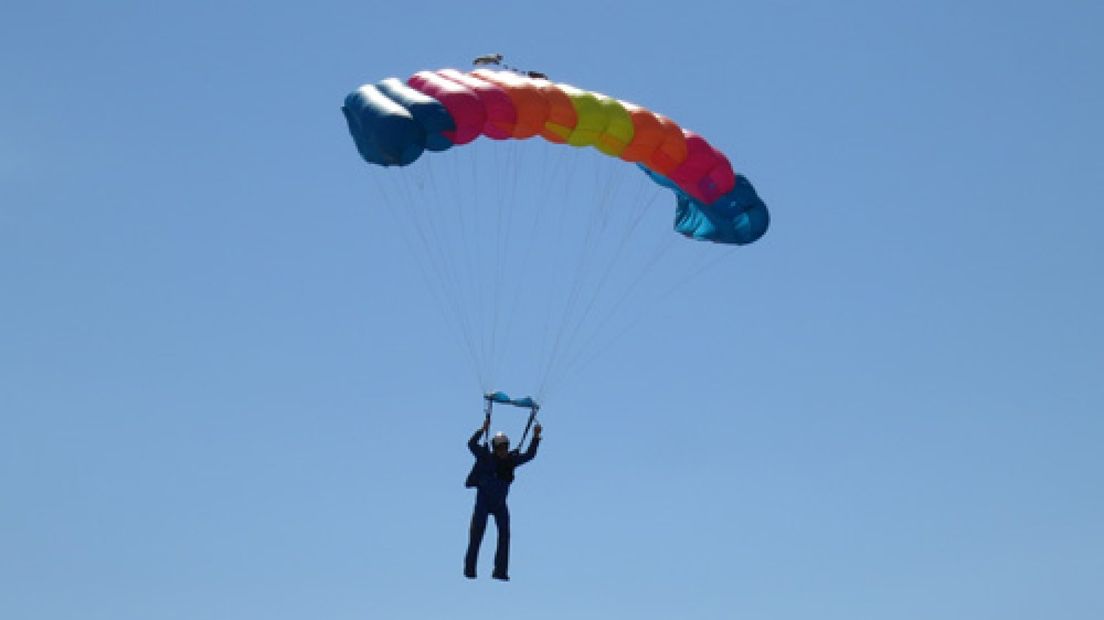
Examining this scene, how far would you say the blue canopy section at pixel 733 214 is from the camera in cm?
3061

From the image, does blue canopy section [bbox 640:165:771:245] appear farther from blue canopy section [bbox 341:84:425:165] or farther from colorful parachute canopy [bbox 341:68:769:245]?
blue canopy section [bbox 341:84:425:165]

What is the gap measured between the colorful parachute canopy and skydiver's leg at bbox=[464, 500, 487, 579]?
4352 millimetres

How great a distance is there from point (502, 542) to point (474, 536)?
37 centimetres

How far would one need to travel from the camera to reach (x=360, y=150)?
1123 inches

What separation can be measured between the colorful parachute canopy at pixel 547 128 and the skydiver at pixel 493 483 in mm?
3629

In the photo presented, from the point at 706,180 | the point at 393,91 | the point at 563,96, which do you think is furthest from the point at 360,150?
the point at 706,180

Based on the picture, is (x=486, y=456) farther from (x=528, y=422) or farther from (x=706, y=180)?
(x=706, y=180)

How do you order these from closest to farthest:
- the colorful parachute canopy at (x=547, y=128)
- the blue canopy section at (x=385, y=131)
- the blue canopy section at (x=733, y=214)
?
the blue canopy section at (x=385, y=131), the colorful parachute canopy at (x=547, y=128), the blue canopy section at (x=733, y=214)

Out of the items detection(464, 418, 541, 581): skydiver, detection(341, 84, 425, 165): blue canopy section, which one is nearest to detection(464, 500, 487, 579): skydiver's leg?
detection(464, 418, 541, 581): skydiver

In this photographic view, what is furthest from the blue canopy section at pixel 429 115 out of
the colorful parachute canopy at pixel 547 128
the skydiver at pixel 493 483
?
the skydiver at pixel 493 483

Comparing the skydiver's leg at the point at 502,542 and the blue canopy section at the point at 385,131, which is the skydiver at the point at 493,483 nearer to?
the skydiver's leg at the point at 502,542

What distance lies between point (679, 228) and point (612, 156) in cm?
251

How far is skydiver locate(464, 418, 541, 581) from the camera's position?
91.2ft

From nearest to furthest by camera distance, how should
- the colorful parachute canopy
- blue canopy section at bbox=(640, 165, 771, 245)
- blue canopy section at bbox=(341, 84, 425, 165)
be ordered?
blue canopy section at bbox=(341, 84, 425, 165), the colorful parachute canopy, blue canopy section at bbox=(640, 165, 771, 245)
